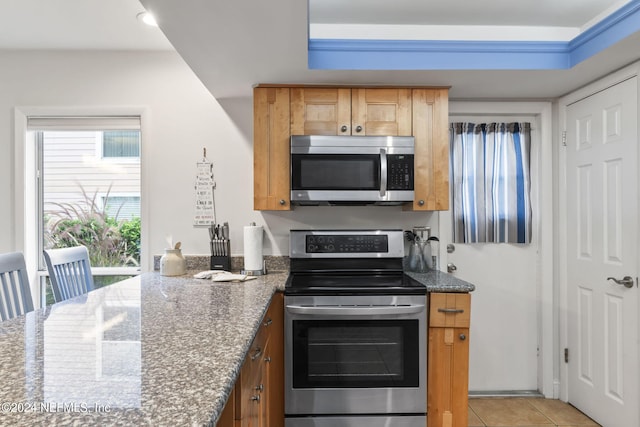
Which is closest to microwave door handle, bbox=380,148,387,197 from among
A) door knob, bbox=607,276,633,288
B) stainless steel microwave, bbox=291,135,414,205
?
stainless steel microwave, bbox=291,135,414,205

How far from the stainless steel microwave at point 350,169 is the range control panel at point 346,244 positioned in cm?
31

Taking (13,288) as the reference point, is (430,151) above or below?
above

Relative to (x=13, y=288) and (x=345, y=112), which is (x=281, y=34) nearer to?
(x=345, y=112)

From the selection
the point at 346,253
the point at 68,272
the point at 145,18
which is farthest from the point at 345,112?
the point at 68,272

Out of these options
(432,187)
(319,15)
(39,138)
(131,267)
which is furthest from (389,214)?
(39,138)

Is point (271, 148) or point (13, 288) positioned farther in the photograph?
point (271, 148)

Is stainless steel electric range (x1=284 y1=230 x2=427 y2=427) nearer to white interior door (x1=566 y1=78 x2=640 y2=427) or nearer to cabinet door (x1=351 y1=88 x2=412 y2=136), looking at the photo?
cabinet door (x1=351 y1=88 x2=412 y2=136)

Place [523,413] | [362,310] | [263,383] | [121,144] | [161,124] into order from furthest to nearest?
[121,144]
[161,124]
[523,413]
[362,310]
[263,383]

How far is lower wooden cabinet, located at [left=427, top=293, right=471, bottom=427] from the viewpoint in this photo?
2.10 meters

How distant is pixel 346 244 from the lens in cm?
257

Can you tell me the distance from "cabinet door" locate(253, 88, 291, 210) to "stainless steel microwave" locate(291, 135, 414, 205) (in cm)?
10

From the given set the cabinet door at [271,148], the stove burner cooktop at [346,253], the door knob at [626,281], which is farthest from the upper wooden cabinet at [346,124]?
the door knob at [626,281]

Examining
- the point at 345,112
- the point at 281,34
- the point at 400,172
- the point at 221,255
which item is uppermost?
the point at 281,34

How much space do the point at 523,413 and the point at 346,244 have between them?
1.54m
